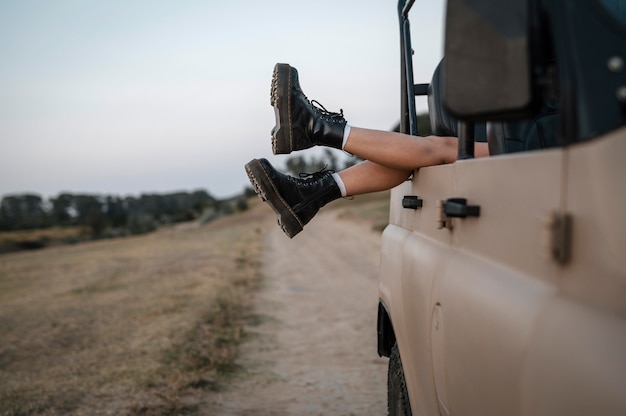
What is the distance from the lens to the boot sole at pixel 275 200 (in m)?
3.44

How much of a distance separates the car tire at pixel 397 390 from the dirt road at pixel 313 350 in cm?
200

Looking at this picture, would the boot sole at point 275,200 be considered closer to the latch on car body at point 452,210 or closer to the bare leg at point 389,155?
the bare leg at point 389,155

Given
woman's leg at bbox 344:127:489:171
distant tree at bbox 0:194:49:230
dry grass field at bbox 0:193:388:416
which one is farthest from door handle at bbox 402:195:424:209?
distant tree at bbox 0:194:49:230

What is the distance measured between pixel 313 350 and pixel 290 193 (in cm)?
403

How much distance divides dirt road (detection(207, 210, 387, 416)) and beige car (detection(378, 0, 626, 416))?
352 cm

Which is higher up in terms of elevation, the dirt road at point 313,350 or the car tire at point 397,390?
the car tire at point 397,390

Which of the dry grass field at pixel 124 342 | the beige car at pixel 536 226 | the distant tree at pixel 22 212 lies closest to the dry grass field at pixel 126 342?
the dry grass field at pixel 124 342

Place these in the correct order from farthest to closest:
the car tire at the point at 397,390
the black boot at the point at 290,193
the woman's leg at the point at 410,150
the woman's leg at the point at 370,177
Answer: the black boot at the point at 290,193 < the woman's leg at the point at 370,177 < the woman's leg at the point at 410,150 < the car tire at the point at 397,390

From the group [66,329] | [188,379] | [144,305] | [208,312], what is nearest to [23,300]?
[144,305]

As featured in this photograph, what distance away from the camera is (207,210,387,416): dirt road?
5.29 meters

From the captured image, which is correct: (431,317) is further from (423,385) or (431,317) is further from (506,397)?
(506,397)

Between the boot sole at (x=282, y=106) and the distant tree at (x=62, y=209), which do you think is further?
the distant tree at (x=62, y=209)

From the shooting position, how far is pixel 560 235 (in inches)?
47.9

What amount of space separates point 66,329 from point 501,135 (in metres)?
7.62
